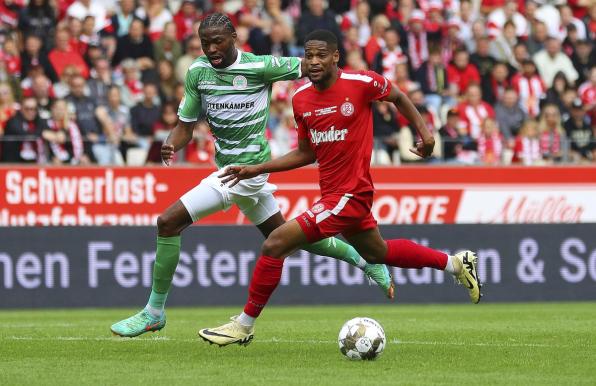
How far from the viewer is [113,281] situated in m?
16.6

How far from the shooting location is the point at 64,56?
777 inches

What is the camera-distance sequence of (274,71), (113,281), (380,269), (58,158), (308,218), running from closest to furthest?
(308,218) < (274,71) < (380,269) < (113,281) < (58,158)

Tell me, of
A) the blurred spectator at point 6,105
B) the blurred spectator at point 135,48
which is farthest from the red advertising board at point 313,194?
the blurred spectator at point 135,48

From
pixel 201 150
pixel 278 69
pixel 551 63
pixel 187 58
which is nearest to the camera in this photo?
pixel 278 69

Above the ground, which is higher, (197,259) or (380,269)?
(380,269)

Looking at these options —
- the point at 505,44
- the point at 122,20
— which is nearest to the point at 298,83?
the point at 122,20

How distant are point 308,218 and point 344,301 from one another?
7433 millimetres

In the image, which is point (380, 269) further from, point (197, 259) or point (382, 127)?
point (382, 127)

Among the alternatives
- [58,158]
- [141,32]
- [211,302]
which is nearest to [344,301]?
[211,302]

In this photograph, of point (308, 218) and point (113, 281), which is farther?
point (113, 281)

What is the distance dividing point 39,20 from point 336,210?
11.7 metres

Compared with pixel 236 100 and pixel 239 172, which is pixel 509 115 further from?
pixel 239 172

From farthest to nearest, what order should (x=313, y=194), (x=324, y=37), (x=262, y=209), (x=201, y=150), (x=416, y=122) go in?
1. (x=313, y=194)
2. (x=201, y=150)
3. (x=262, y=209)
4. (x=416, y=122)
5. (x=324, y=37)

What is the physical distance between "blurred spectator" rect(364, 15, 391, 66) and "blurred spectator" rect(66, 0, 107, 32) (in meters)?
4.32
